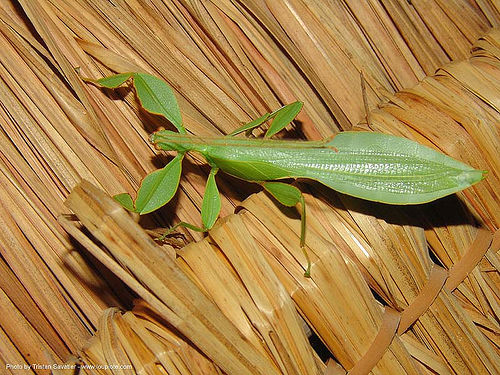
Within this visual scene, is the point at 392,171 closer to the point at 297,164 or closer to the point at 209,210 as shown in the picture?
the point at 297,164

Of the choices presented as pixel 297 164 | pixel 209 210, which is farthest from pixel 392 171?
pixel 209 210

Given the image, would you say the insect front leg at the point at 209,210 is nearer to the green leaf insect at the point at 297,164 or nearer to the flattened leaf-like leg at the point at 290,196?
the green leaf insect at the point at 297,164

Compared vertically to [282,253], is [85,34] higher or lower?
higher

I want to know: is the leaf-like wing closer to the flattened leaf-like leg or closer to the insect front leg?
the flattened leaf-like leg

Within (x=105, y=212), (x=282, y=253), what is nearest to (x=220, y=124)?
(x=282, y=253)

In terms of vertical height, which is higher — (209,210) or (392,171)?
(209,210)

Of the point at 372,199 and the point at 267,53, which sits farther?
the point at 267,53

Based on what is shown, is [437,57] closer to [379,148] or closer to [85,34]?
[379,148]

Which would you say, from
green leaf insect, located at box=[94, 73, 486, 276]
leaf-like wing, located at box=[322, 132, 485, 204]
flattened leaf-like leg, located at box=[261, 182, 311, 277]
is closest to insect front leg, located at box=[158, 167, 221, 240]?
green leaf insect, located at box=[94, 73, 486, 276]
